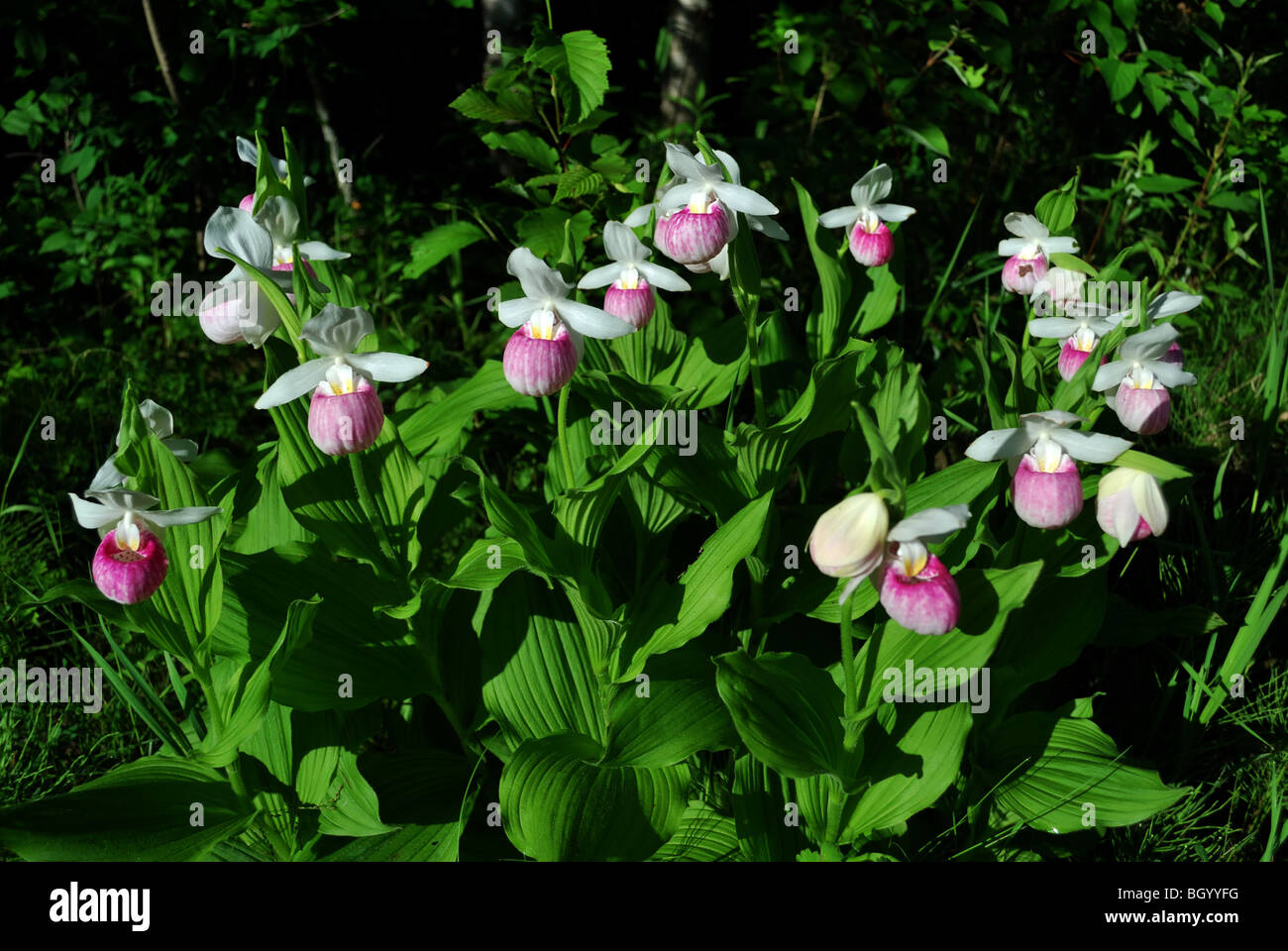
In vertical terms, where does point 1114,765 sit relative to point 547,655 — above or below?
below

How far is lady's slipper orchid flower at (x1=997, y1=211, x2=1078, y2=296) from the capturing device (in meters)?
2.35

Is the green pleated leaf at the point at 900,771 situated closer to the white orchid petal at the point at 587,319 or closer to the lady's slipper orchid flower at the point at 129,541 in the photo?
the white orchid petal at the point at 587,319

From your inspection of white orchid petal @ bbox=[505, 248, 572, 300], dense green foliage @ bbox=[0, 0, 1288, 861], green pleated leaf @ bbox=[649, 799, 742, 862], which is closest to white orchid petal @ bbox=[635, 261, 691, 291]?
dense green foliage @ bbox=[0, 0, 1288, 861]

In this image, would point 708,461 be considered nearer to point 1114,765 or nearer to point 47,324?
point 1114,765

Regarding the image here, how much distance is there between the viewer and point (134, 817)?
6.05 ft

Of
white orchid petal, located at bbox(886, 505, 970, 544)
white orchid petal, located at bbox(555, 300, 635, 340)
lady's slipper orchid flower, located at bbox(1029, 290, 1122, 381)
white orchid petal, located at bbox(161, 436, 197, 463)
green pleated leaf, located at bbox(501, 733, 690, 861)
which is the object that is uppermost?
white orchid petal, located at bbox(555, 300, 635, 340)

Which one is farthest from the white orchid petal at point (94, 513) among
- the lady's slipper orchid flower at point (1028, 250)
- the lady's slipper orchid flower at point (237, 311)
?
the lady's slipper orchid flower at point (1028, 250)

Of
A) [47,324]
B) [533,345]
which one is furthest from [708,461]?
[47,324]

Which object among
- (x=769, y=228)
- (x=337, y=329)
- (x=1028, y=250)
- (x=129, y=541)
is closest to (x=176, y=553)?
(x=129, y=541)

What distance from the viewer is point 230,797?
1960mm

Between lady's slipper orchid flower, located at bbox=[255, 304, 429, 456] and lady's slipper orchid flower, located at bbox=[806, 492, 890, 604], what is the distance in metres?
0.74

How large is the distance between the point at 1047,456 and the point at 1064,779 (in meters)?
0.70

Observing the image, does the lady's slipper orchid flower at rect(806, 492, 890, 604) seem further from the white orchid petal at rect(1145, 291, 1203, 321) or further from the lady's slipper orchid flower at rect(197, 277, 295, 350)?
the lady's slipper orchid flower at rect(197, 277, 295, 350)

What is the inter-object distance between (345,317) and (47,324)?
Answer: 3.02 metres
